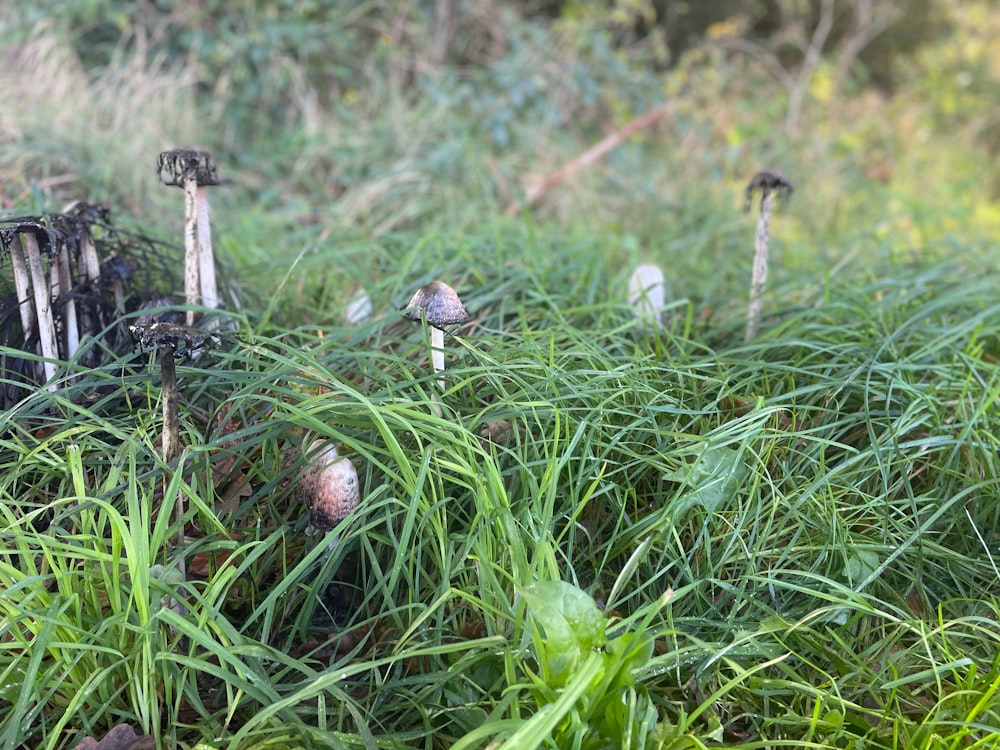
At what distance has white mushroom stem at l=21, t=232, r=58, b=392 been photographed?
174cm

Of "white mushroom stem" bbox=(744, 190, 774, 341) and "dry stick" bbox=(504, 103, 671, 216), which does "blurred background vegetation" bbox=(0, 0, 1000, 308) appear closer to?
"dry stick" bbox=(504, 103, 671, 216)

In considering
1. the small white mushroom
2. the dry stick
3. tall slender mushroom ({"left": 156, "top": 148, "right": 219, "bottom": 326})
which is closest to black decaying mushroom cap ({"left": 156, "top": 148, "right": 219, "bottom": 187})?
tall slender mushroom ({"left": 156, "top": 148, "right": 219, "bottom": 326})

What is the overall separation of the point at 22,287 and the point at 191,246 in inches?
17.5

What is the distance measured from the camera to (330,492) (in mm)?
1538

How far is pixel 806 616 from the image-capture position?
1538 mm

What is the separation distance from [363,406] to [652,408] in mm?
719

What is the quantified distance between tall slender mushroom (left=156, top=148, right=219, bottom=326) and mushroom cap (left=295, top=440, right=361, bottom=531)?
2.75 ft

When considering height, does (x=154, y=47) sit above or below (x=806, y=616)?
above

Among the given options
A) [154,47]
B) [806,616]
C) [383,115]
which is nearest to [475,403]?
[806,616]

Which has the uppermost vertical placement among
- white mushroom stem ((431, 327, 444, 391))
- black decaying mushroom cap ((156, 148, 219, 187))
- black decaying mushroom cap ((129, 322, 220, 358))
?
black decaying mushroom cap ((156, 148, 219, 187))

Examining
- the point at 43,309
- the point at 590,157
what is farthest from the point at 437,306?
the point at 590,157

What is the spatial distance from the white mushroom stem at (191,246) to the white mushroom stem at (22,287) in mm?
381

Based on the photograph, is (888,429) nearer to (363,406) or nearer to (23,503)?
(363,406)

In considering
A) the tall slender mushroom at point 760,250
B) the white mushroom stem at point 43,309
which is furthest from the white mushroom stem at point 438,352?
the tall slender mushroom at point 760,250
